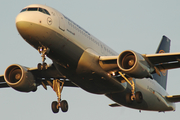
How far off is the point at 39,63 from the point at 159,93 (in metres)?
16.6

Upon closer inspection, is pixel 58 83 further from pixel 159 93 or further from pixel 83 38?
pixel 159 93

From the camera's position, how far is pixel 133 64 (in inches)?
1270

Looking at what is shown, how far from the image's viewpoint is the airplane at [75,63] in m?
30.0

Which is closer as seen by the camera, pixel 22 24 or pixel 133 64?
pixel 22 24

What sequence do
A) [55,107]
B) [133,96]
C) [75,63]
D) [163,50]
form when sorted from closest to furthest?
[75,63] → [133,96] → [55,107] → [163,50]

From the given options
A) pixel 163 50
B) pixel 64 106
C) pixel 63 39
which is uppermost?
pixel 163 50

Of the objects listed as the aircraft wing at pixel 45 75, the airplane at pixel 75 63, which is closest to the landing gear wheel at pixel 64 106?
the airplane at pixel 75 63

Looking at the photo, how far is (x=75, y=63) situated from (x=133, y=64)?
193 inches

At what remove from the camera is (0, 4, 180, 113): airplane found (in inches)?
1179

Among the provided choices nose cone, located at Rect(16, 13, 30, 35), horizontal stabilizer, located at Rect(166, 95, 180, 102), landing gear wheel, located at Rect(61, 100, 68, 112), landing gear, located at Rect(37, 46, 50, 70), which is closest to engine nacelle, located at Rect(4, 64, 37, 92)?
landing gear wheel, located at Rect(61, 100, 68, 112)

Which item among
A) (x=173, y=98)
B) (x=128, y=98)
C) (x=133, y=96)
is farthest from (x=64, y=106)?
(x=173, y=98)

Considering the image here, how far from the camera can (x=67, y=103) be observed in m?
36.7

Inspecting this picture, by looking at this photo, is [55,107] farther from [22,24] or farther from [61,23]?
[22,24]

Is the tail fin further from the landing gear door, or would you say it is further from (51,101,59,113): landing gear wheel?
the landing gear door
